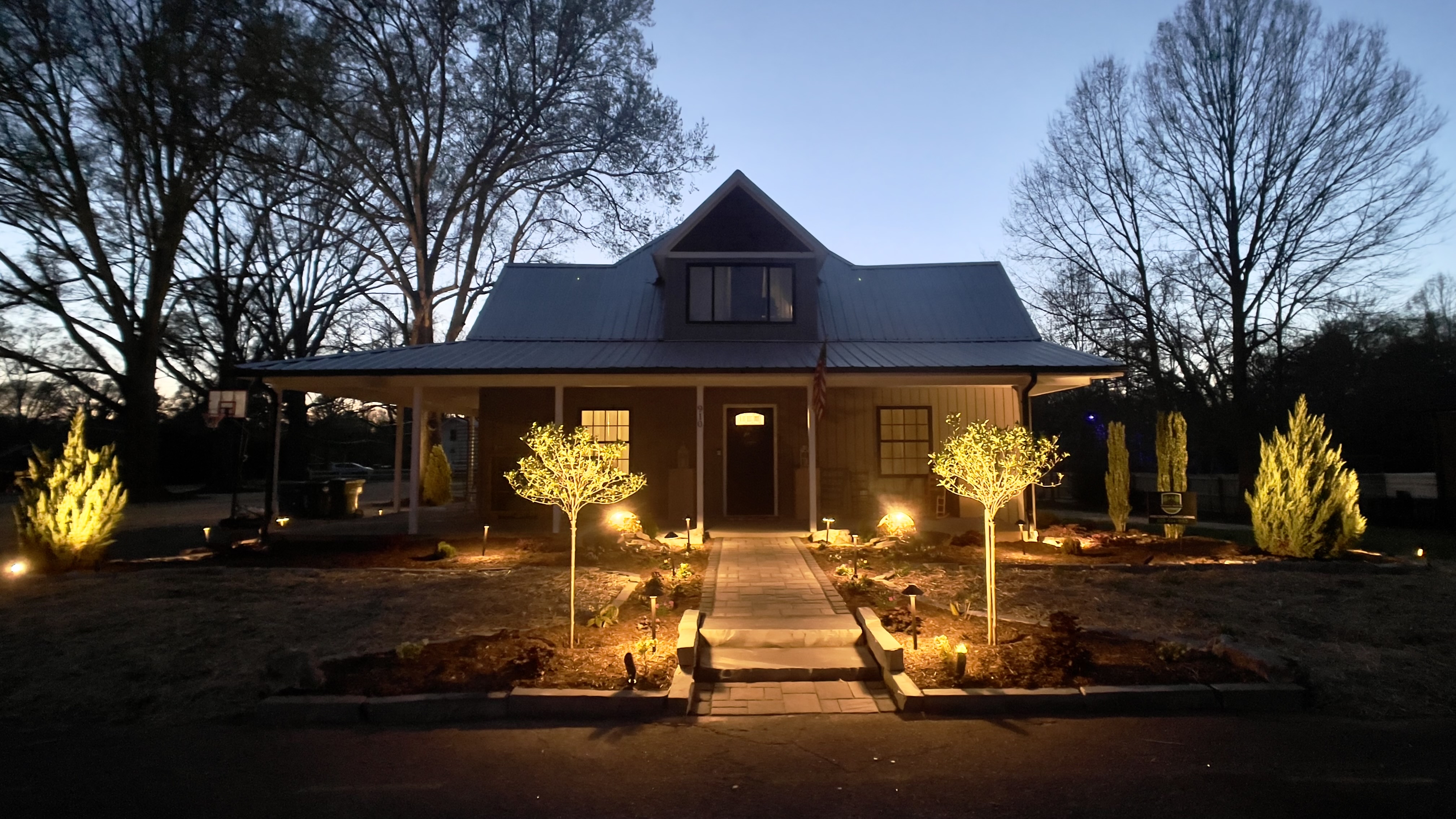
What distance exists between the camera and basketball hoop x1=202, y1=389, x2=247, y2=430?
13.4 metres

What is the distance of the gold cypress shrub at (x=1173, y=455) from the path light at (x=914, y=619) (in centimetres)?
742

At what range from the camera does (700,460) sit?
40.0 feet

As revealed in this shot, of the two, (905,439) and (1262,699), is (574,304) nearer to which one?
(905,439)

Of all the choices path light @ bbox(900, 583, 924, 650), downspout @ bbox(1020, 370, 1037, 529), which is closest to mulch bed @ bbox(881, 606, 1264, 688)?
path light @ bbox(900, 583, 924, 650)

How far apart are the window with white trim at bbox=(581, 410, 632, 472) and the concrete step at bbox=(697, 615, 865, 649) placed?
830 centimetres

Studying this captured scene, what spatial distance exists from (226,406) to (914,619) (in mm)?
12718

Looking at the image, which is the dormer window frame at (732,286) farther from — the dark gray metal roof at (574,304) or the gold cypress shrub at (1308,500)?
the gold cypress shrub at (1308,500)

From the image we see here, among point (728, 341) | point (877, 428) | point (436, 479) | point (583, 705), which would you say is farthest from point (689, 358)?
point (436, 479)

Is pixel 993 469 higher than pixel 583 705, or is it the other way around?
pixel 993 469

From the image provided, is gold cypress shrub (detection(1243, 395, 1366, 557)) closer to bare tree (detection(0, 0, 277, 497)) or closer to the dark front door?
the dark front door

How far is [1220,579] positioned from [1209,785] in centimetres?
595

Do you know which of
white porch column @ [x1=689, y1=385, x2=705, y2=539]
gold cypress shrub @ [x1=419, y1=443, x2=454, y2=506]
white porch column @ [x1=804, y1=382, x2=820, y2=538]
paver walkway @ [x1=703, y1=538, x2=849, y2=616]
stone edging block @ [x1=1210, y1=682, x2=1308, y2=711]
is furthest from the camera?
gold cypress shrub @ [x1=419, y1=443, x2=454, y2=506]

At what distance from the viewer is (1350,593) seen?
8.28 meters

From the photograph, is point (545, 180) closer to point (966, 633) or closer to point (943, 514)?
point (943, 514)
